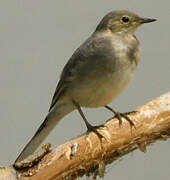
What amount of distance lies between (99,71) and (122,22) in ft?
2.63

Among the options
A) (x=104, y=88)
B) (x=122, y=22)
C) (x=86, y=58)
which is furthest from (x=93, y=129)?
(x=122, y=22)

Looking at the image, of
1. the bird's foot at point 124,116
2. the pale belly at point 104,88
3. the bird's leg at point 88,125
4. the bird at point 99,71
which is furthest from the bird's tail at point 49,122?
the bird's foot at point 124,116

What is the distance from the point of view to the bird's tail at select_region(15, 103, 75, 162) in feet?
16.9

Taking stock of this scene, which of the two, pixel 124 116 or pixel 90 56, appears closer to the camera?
pixel 124 116

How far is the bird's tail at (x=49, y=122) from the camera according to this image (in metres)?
5.14

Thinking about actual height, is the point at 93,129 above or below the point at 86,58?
below

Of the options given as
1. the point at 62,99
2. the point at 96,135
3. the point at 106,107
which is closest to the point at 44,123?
the point at 62,99

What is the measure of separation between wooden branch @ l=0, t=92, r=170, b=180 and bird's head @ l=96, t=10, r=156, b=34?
115 centimetres

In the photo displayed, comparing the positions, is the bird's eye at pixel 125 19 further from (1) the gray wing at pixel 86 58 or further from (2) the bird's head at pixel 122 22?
(1) the gray wing at pixel 86 58

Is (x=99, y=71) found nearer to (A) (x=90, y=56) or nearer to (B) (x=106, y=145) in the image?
(A) (x=90, y=56)

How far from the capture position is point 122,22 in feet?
17.0

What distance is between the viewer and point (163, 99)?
4.32 meters

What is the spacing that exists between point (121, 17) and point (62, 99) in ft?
3.87

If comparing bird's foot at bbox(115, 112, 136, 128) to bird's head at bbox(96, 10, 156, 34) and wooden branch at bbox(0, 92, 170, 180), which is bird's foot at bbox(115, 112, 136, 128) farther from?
bird's head at bbox(96, 10, 156, 34)
